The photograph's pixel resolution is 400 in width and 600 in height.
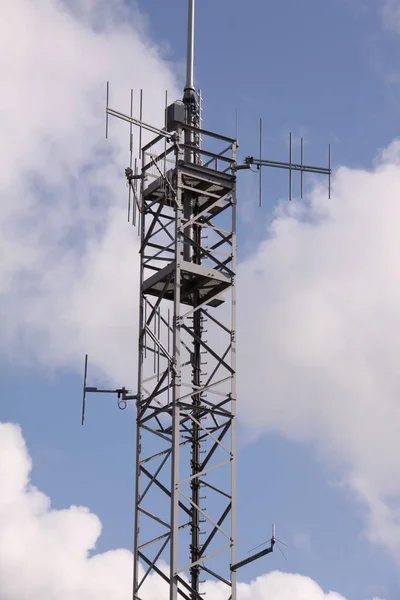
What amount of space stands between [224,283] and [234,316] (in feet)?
4.78

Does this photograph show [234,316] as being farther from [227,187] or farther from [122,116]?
[122,116]

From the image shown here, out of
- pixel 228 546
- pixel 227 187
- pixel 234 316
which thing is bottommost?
pixel 228 546

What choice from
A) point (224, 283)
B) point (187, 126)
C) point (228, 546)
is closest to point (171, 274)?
point (224, 283)

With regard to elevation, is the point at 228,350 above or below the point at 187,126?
below

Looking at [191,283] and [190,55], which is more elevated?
[190,55]

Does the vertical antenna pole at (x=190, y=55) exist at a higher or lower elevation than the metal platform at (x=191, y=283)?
higher

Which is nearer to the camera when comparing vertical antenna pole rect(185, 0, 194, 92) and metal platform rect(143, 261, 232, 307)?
metal platform rect(143, 261, 232, 307)

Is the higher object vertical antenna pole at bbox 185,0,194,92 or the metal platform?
vertical antenna pole at bbox 185,0,194,92

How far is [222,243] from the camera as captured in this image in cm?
6050

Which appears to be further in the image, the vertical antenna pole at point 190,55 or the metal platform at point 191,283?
the vertical antenna pole at point 190,55

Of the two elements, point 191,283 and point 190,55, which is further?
point 190,55

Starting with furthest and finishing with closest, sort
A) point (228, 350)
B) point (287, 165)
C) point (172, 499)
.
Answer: point (287, 165), point (228, 350), point (172, 499)

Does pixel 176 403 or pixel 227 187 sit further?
pixel 227 187

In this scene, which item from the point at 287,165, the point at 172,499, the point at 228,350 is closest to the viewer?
the point at 172,499
